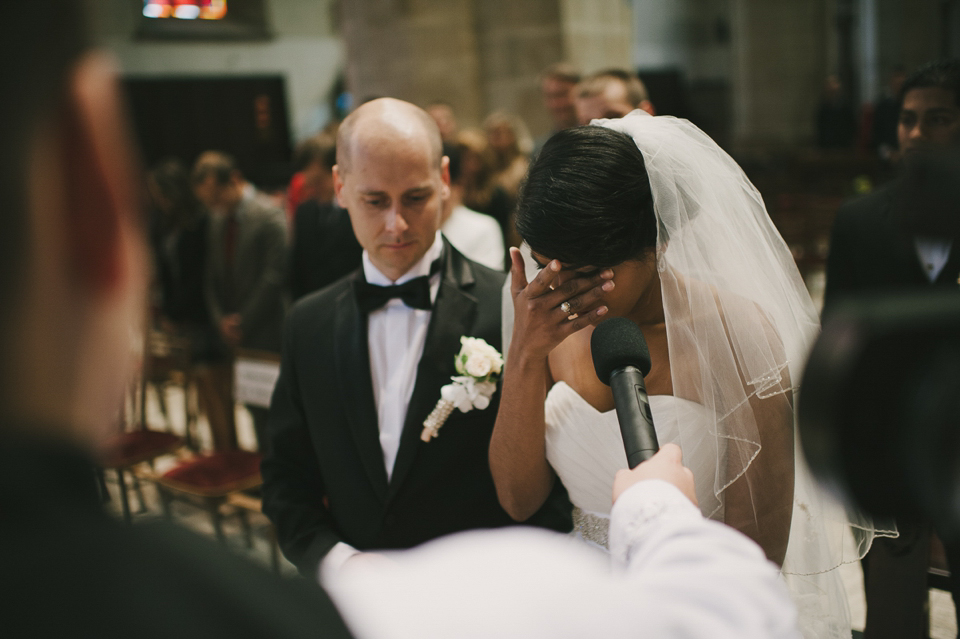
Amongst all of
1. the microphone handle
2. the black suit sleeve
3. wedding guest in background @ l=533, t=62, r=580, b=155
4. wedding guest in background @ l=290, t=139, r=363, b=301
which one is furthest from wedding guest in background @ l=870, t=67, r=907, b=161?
the microphone handle

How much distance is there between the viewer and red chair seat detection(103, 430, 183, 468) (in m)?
4.31

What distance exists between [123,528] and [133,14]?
16.1m

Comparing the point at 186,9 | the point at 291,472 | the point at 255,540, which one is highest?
the point at 186,9

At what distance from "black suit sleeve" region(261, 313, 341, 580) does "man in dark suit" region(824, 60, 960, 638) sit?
1.68 m

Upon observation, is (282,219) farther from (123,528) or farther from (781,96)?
(781,96)

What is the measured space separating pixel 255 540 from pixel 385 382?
2.95 m

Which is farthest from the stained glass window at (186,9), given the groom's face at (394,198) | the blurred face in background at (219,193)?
the groom's face at (394,198)

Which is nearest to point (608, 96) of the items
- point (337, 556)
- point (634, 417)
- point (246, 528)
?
point (337, 556)

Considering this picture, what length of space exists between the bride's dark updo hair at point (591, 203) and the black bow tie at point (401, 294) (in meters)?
0.40

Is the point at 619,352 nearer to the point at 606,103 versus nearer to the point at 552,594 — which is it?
the point at 552,594

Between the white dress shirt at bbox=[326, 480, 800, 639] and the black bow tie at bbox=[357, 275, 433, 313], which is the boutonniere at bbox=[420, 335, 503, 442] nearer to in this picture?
the black bow tie at bbox=[357, 275, 433, 313]

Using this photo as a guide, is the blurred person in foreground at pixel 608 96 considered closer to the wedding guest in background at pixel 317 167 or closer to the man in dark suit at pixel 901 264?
the man in dark suit at pixel 901 264

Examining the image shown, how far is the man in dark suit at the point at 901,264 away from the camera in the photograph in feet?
7.17

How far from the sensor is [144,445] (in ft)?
14.7
